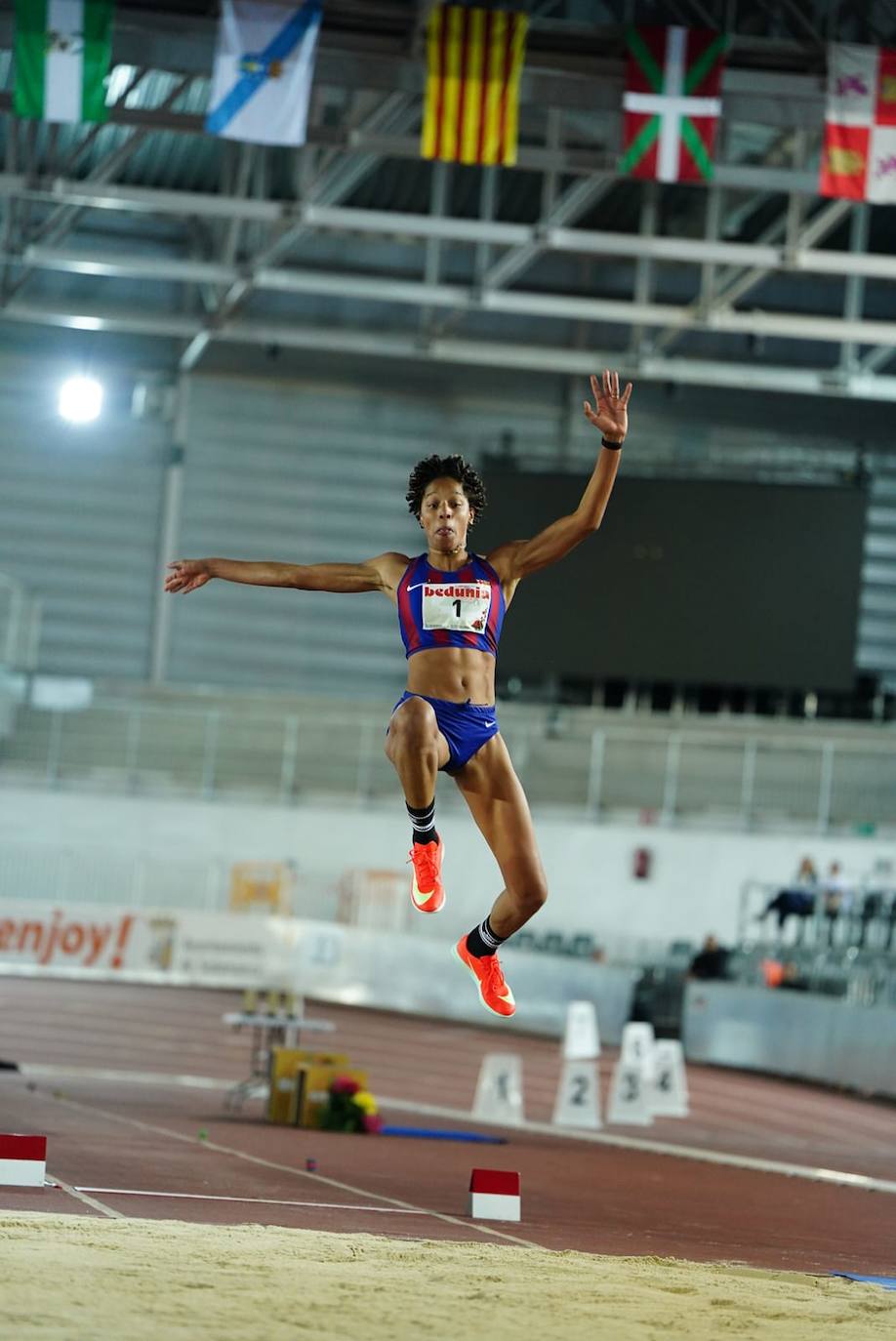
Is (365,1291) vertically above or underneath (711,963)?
underneath

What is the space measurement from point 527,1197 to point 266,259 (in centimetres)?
1632

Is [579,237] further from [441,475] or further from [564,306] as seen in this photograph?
[441,475]

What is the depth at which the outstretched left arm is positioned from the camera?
738 centimetres

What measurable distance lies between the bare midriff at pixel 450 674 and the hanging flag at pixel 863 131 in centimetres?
1113

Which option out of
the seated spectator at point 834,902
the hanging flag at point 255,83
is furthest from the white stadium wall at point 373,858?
the hanging flag at point 255,83

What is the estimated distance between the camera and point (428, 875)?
7750 mm

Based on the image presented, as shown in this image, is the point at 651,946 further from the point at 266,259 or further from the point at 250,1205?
the point at 250,1205

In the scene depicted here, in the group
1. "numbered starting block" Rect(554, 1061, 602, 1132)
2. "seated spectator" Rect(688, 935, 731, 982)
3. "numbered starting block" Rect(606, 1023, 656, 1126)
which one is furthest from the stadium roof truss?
"numbered starting block" Rect(554, 1061, 602, 1132)

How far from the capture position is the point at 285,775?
94.8 feet

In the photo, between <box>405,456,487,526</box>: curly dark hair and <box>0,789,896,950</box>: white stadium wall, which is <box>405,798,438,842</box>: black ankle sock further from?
<box>0,789,896,950</box>: white stadium wall

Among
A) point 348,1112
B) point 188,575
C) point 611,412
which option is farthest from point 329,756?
point 611,412

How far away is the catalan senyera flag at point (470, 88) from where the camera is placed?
664 inches

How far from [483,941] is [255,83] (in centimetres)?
1104

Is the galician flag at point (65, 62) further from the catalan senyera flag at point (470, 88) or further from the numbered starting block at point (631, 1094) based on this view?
the numbered starting block at point (631, 1094)
